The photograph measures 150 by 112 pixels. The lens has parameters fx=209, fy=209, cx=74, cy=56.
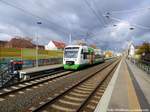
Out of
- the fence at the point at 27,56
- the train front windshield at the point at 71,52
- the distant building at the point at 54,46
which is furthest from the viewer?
the distant building at the point at 54,46

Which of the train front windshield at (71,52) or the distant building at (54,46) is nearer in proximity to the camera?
the train front windshield at (71,52)

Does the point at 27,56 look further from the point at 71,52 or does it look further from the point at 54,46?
the point at 54,46

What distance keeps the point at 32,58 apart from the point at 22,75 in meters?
10.4

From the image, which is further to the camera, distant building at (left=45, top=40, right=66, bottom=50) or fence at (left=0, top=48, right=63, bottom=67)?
distant building at (left=45, top=40, right=66, bottom=50)

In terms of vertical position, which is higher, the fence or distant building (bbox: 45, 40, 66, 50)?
distant building (bbox: 45, 40, 66, 50)

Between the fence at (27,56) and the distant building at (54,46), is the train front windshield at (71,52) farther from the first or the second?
the distant building at (54,46)

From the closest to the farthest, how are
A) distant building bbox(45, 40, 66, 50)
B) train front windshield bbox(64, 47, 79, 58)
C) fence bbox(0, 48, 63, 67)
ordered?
fence bbox(0, 48, 63, 67) → train front windshield bbox(64, 47, 79, 58) → distant building bbox(45, 40, 66, 50)

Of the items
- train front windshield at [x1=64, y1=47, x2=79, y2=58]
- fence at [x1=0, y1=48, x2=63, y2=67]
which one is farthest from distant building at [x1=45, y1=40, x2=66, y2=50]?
train front windshield at [x1=64, y1=47, x2=79, y2=58]

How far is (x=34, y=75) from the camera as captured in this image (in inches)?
742

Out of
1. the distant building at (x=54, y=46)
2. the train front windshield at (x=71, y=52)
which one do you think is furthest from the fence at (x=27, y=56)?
the distant building at (x=54, y=46)

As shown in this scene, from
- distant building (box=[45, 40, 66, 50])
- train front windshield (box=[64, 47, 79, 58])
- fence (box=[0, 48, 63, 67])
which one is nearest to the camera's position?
fence (box=[0, 48, 63, 67])

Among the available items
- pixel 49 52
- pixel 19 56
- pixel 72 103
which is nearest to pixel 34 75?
pixel 19 56

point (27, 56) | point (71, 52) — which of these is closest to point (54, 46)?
point (27, 56)

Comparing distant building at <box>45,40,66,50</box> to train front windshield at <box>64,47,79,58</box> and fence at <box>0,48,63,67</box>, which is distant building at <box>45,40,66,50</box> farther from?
train front windshield at <box>64,47,79,58</box>
